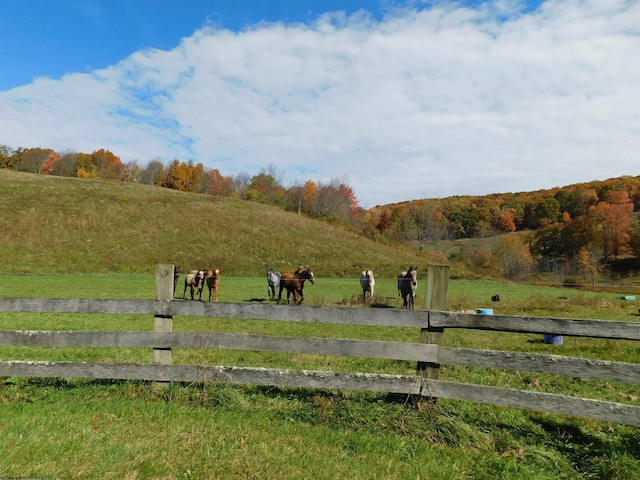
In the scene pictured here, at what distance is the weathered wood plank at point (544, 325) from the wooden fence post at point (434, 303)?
0.15 metres

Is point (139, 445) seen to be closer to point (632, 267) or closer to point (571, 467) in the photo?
point (571, 467)

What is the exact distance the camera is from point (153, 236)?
45.0 meters

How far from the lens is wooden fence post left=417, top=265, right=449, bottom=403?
4.92 m

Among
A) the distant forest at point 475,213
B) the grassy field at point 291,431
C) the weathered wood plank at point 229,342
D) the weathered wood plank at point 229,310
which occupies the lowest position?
the grassy field at point 291,431

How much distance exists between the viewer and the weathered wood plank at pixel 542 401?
13.6 ft

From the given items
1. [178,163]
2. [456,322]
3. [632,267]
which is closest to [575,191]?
[632,267]

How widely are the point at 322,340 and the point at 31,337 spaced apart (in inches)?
158

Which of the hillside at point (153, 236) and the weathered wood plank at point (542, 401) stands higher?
the hillside at point (153, 236)

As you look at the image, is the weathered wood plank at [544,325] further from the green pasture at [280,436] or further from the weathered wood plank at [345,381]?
the green pasture at [280,436]

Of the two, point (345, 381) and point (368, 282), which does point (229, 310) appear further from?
point (368, 282)

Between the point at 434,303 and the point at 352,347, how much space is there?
123cm

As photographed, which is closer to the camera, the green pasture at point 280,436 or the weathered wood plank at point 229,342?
the green pasture at point 280,436

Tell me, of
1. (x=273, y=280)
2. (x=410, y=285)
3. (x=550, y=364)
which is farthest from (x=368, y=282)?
Answer: (x=550, y=364)

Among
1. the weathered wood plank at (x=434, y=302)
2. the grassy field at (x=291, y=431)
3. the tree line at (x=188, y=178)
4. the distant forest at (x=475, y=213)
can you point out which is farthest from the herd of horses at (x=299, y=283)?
the tree line at (x=188, y=178)
